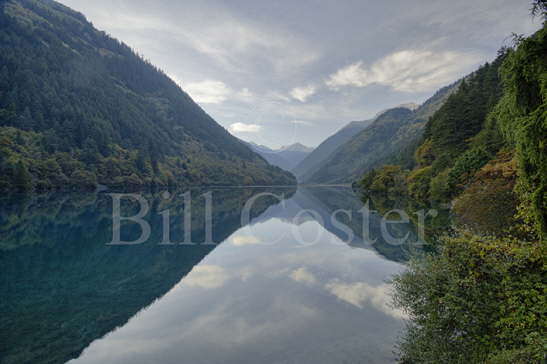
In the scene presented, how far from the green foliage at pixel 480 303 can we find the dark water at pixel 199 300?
325 cm

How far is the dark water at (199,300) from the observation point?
38.3 ft

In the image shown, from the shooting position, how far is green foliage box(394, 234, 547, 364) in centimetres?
607

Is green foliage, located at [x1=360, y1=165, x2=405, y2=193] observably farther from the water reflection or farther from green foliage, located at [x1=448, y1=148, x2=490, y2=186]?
the water reflection

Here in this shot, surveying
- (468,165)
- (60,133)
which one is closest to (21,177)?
(60,133)

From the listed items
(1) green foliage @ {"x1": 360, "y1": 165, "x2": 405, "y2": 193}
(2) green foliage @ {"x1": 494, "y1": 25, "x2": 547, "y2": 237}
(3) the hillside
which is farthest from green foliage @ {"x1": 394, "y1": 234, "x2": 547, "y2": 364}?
(1) green foliage @ {"x1": 360, "y1": 165, "x2": 405, "y2": 193}

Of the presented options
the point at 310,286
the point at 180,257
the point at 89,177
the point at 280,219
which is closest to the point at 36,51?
the point at 89,177

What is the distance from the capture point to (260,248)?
30844 mm

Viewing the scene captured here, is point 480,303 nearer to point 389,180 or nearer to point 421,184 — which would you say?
point 421,184

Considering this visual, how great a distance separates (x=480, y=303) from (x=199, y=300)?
564 inches

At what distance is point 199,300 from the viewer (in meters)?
17.4

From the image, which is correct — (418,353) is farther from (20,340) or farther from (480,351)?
(20,340)

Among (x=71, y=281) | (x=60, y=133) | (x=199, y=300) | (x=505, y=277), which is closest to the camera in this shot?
(x=505, y=277)

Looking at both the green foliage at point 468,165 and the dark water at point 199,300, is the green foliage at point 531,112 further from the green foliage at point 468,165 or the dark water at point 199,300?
the green foliage at point 468,165

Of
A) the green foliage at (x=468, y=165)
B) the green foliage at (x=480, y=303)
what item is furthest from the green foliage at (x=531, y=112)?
the green foliage at (x=468, y=165)
